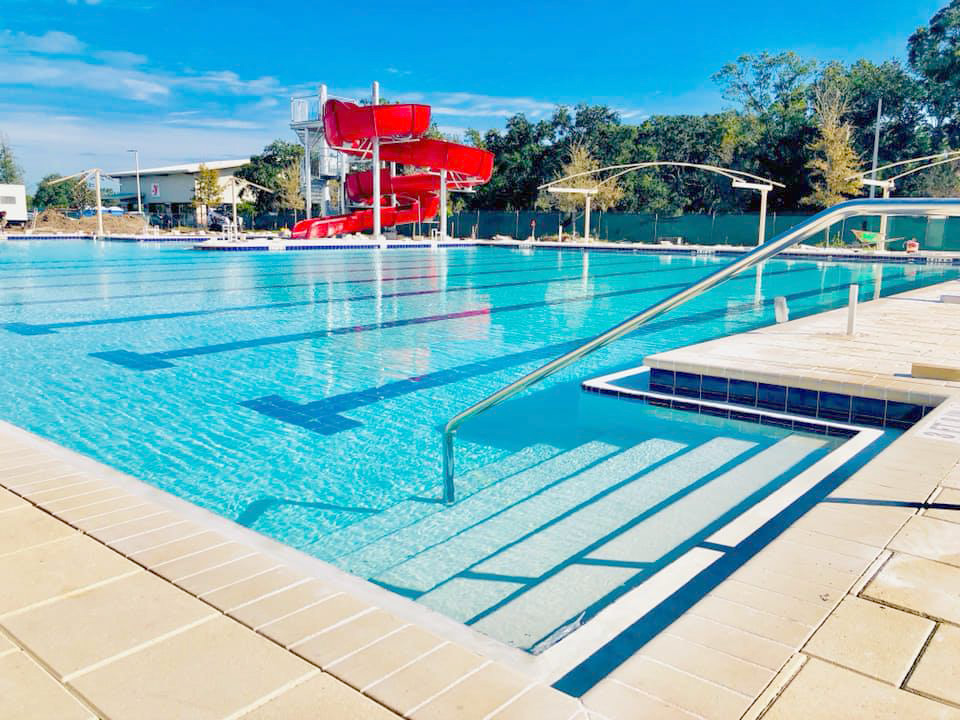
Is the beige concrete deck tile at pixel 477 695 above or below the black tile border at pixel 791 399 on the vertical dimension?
above

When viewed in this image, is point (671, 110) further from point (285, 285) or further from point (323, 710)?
point (323, 710)

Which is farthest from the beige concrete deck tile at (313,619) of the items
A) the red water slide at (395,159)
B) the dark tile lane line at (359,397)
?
the red water slide at (395,159)

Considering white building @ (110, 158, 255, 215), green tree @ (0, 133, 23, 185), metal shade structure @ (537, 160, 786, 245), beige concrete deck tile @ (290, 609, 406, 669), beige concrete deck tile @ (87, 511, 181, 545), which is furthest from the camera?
green tree @ (0, 133, 23, 185)

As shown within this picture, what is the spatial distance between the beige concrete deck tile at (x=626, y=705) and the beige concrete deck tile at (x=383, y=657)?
1.36 ft

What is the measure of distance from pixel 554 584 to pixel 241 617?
5.56 ft

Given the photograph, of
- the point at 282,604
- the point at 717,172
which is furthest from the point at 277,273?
the point at 717,172

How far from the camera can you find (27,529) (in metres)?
2.40

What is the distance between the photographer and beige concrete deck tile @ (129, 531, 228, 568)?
218 centimetres

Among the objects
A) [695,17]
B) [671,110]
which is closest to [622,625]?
[671,110]

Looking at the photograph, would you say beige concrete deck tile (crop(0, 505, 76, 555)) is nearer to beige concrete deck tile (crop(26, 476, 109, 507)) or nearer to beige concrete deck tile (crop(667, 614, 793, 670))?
beige concrete deck tile (crop(26, 476, 109, 507))

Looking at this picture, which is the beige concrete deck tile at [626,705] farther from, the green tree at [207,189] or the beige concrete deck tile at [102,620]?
the green tree at [207,189]

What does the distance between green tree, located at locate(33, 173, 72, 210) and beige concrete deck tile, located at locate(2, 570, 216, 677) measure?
7980cm

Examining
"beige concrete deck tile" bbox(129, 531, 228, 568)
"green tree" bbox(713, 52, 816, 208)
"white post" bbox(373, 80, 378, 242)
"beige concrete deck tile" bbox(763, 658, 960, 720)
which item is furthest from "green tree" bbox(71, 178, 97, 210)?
"beige concrete deck tile" bbox(763, 658, 960, 720)

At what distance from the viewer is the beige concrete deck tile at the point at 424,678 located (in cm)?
148
